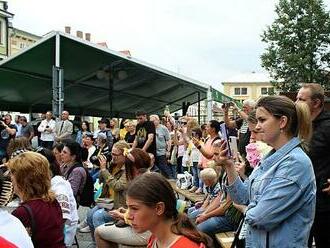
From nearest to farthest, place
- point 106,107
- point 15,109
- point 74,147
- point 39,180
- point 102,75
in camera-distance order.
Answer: point 39,180
point 74,147
point 102,75
point 15,109
point 106,107

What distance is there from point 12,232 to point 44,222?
4.63 feet

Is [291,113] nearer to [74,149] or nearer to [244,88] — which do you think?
[74,149]

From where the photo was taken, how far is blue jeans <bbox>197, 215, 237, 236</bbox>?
5371 millimetres

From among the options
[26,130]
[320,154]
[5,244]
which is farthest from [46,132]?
[5,244]

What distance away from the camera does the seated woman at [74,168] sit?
20.8 ft

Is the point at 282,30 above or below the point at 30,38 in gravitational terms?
below

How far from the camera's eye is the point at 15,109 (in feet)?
74.6

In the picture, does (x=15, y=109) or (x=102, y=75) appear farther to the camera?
(x=15, y=109)

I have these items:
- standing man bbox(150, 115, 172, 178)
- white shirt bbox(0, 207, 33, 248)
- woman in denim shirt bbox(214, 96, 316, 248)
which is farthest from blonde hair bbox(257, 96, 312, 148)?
standing man bbox(150, 115, 172, 178)

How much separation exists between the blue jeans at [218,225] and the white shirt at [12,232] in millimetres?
3123

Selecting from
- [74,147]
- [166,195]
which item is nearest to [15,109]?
[74,147]

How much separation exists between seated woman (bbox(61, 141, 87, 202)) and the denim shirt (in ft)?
12.7

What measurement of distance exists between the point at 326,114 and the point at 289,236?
5.47 ft

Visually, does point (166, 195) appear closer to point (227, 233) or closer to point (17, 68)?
point (227, 233)
